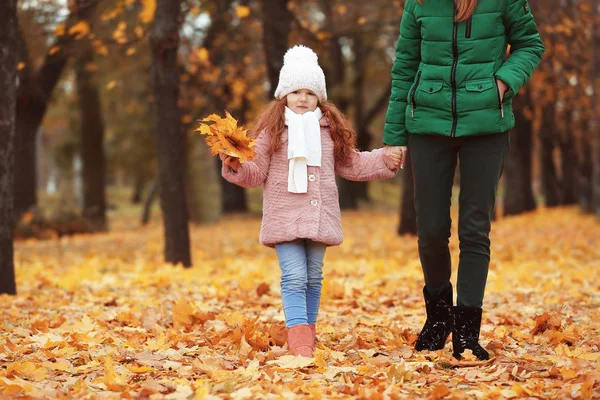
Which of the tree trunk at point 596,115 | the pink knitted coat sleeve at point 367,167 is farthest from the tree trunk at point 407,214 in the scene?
the pink knitted coat sleeve at point 367,167

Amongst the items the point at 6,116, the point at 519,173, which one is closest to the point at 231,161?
the point at 6,116

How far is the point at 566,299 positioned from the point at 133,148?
2212cm

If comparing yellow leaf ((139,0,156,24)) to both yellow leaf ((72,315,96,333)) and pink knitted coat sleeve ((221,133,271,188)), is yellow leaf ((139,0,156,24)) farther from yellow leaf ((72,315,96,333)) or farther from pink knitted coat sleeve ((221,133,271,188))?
pink knitted coat sleeve ((221,133,271,188))

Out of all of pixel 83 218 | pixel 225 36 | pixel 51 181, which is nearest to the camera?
pixel 225 36

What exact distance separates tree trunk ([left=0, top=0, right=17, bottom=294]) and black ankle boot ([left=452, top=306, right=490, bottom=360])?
169 inches

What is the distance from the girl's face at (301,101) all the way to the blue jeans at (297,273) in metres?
0.75

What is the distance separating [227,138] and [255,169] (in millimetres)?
317

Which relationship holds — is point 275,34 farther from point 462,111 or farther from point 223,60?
point 462,111

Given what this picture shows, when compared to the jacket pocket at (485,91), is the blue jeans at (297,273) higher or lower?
lower

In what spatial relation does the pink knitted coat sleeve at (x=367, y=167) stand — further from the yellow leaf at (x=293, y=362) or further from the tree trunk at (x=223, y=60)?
the tree trunk at (x=223, y=60)

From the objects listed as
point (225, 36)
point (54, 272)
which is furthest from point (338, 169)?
point (225, 36)

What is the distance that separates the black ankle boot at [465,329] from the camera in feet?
13.6

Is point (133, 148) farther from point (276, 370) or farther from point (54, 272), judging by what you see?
point (276, 370)

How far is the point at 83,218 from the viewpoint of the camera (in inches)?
767
